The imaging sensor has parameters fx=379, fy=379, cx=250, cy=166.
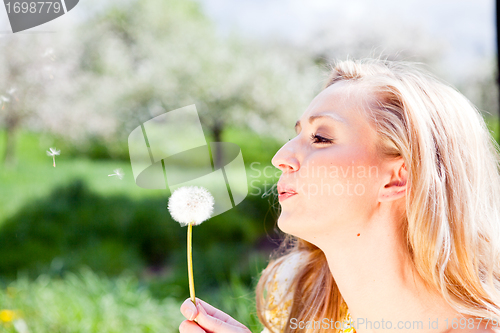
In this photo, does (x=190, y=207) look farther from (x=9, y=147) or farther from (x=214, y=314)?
(x=9, y=147)

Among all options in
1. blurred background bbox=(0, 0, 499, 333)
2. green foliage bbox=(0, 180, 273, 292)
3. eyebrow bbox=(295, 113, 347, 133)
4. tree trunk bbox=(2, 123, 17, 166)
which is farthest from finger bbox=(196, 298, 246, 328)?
tree trunk bbox=(2, 123, 17, 166)

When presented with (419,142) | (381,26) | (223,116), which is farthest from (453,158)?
(381,26)

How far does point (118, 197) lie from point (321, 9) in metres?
2.07

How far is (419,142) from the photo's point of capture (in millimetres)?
720

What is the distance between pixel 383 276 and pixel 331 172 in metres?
0.24

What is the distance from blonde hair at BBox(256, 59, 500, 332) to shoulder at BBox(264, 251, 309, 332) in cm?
38

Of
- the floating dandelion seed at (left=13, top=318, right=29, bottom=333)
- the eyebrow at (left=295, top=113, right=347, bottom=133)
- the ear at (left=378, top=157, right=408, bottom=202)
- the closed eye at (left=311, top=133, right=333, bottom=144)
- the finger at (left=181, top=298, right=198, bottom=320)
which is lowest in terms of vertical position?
the floating dandelion seed at (left=13, top=318, right=29, bottom=333)

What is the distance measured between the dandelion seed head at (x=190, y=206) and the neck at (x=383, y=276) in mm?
242

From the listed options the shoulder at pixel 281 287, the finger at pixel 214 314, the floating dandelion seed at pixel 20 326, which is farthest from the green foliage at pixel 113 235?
the finger at pixel 214 314

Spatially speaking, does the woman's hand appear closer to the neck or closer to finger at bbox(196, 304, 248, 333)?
finger at bbox(196, 304, 248, 333)

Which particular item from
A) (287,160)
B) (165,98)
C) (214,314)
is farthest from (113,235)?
(287,160)

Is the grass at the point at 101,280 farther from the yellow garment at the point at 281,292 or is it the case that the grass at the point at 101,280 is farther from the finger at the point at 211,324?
the finger at the point at 211,324

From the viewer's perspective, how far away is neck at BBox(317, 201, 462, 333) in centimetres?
75

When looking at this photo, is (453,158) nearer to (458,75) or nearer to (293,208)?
(293,208)
